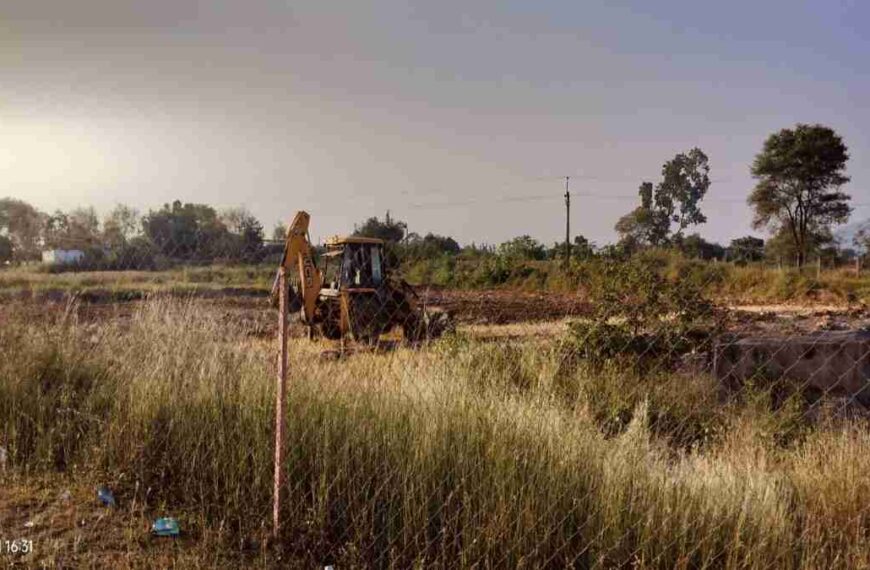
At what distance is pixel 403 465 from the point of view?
13.8ft

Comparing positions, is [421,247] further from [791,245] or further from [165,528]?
[791,245]

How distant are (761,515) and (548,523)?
122cm

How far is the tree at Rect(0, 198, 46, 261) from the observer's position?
7.58 meters

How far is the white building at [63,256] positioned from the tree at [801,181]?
36783 mm

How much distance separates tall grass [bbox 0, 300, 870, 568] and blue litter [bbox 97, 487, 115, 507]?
0.37 feet

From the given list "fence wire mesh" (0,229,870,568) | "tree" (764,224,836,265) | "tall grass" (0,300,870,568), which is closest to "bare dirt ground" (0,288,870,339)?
"fence wire mesh" (0,229,870,568)

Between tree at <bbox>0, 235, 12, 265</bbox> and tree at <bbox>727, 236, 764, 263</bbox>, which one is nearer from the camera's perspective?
tree at <bbox>727, 236, 764, 263</bbox>

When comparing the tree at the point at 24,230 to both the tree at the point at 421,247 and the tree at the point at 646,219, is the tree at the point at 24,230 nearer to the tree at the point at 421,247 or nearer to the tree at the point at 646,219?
the tree at the point at 421,247

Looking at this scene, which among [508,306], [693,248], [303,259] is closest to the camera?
[303,259]

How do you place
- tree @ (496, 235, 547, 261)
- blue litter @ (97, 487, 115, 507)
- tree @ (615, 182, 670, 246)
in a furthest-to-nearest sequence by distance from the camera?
tree @ (496, 235, 547, 261) → tree @ (615, 182, 670, 246) → blue litter @ (97, 487, 115, 507)

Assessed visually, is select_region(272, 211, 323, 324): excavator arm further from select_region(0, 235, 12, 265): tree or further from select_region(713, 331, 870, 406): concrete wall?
select_region(713, 331, 870, 406): concrete wall

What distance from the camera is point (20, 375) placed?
5402mm

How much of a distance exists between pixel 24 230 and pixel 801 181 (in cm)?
3903
